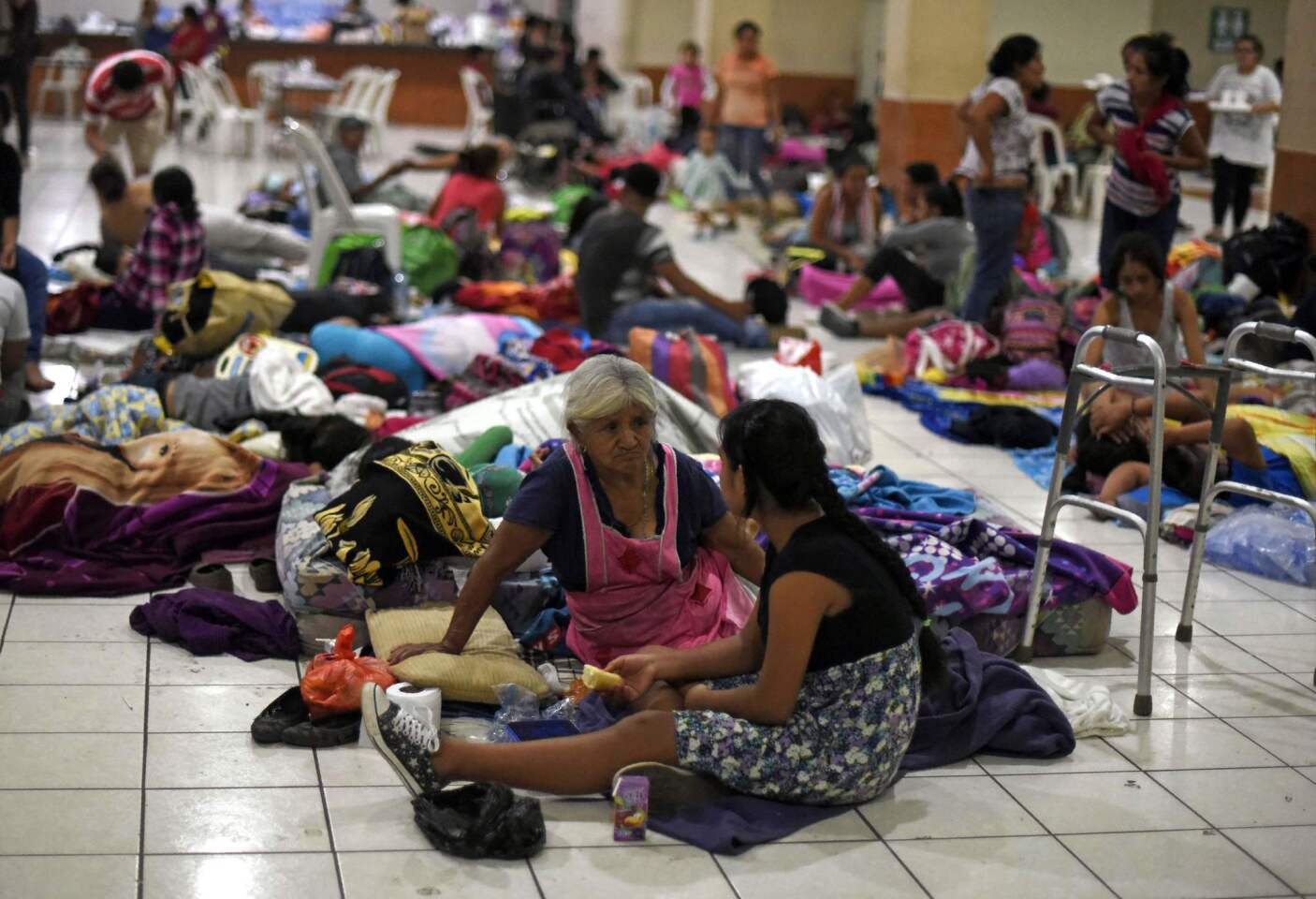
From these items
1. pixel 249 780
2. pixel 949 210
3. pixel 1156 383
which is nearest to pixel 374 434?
pixel 249 780

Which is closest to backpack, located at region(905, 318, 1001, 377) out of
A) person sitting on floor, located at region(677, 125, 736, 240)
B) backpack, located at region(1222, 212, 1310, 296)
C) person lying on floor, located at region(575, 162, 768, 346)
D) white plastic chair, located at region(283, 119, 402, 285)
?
person lying on floor, located at region(575, 162, 768, 346)

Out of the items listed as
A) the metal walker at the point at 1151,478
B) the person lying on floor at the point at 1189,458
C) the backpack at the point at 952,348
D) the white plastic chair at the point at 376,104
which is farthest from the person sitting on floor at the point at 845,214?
the white plastic chair at the point at 376,104

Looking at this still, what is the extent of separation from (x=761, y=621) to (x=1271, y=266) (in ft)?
18.4

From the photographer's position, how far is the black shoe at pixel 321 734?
3.68 meters

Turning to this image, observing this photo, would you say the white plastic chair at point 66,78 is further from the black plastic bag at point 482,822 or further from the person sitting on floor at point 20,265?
the black plastic bag at point 482,822

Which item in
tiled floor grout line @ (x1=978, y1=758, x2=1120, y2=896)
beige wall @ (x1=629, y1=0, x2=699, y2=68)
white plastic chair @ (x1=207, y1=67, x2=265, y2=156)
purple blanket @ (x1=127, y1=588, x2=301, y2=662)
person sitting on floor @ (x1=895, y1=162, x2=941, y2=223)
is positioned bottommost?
tiled floor grout line @ (x1=978, y1=758, x2=1120, y2=896)

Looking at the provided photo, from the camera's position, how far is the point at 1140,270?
5.99 meters

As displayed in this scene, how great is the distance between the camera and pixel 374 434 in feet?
19.4

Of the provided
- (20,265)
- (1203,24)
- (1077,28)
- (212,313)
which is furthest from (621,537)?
(1203,24)

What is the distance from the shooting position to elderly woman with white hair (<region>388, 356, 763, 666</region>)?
3.76 m

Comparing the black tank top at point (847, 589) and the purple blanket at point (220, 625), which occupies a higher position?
the black tank top at point (847, 589)

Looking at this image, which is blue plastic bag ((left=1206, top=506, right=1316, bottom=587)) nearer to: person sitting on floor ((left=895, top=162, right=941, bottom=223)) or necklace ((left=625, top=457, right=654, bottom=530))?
necklace ((left=625, top=457, right=654, bottom=530))

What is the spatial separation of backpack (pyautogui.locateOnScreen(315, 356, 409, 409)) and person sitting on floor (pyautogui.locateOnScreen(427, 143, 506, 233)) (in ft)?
10.3

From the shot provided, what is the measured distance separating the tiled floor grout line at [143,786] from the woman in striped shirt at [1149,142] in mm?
4788
